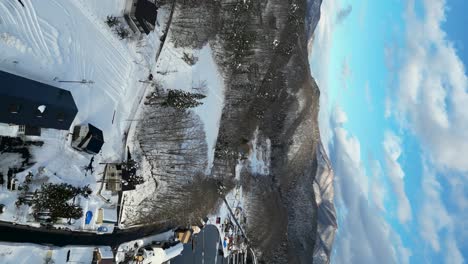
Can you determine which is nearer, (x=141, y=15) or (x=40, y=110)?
(x=40, y=110)

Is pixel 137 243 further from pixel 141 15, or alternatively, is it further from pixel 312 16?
pixel 312 16

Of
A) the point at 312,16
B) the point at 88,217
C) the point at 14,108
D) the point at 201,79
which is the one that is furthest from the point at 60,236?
the point at 312,16

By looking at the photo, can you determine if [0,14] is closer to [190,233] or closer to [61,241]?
[61,241]

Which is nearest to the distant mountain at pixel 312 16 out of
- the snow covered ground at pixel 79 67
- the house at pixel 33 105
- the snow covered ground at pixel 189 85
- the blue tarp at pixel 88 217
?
the snow covered ground at pixel 189 85

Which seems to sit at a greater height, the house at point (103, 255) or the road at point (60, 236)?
the road at point (60, 236)

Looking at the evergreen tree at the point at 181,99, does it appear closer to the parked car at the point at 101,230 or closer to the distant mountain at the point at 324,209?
the parked car at the point at 101,230

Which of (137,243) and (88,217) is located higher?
(88,217)

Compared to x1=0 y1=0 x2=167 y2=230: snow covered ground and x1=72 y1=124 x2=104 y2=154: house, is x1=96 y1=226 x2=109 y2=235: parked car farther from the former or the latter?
x1=72 y1=124 x2=104 y2=154: house
